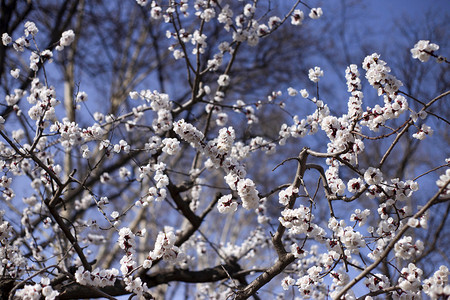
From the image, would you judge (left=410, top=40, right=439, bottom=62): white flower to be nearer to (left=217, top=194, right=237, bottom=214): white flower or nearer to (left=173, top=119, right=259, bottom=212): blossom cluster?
(left=173, top=119, right=259, bottom=212): blossom cluster

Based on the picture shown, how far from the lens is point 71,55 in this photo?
779 cm

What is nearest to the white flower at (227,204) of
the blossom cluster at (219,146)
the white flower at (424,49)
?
the blossom cluster at (219,146)

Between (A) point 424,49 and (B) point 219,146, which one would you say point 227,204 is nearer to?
(B) point 219,146

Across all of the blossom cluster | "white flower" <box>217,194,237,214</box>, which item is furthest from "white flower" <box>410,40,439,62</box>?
"white flower" <box>217,194,237,214</box>

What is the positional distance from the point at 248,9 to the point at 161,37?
439 cm

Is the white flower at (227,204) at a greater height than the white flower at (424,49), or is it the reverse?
the white flower at (424,49)

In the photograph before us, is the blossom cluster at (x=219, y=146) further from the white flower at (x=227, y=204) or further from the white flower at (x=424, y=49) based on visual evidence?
the white flower at (x=424, y=49)

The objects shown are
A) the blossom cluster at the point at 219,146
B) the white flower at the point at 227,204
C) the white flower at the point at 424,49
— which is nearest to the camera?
the white flower at the point at 424,49

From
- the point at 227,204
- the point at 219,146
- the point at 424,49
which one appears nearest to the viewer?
the point at 424,49

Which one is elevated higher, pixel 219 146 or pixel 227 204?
pixel 219 146

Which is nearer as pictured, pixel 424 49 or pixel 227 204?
pixel 424 49

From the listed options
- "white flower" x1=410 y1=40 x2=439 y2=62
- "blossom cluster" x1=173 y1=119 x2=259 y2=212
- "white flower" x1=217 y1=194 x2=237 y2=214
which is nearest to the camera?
"white flower" x1=410 y1=40 x2=439 y2=62

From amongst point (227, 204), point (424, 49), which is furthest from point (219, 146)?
point (424, 49)

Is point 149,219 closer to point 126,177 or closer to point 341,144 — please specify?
point 126,177
